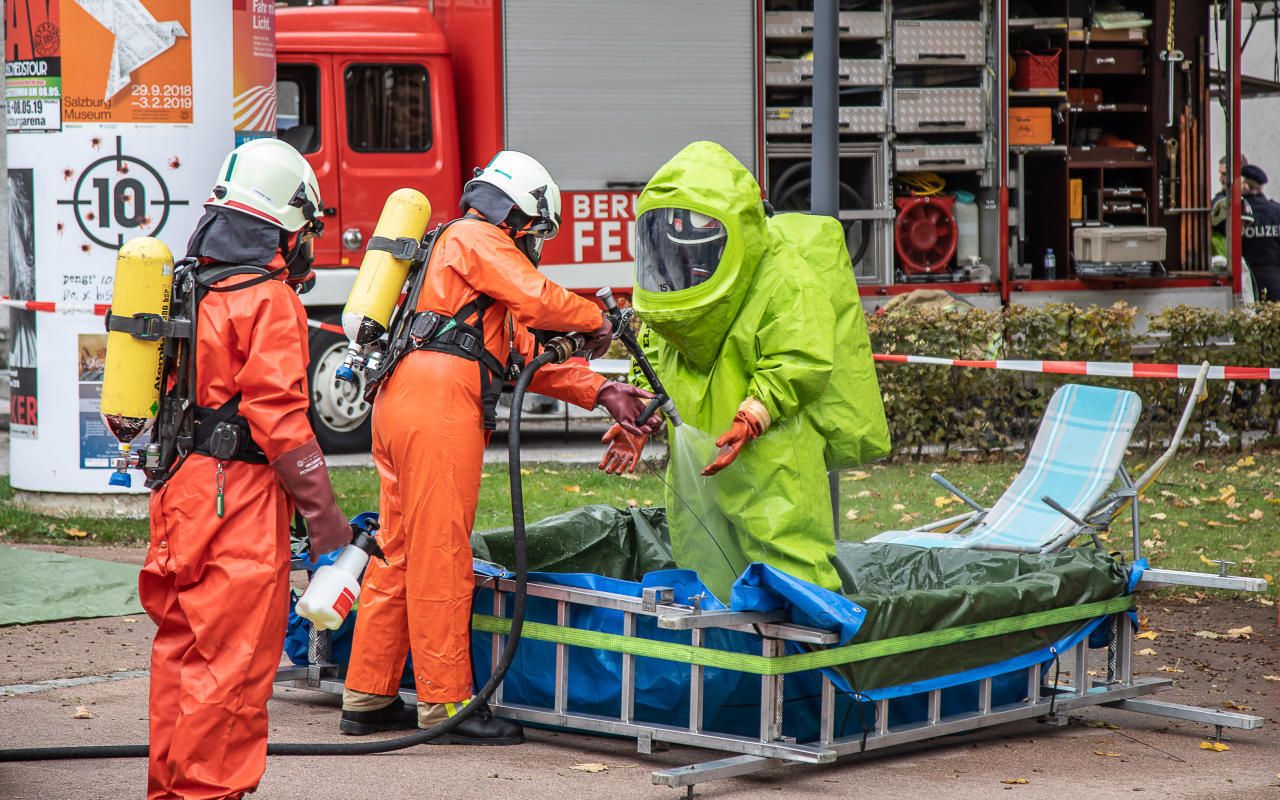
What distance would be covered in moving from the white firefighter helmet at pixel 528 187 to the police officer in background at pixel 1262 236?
35.7ft

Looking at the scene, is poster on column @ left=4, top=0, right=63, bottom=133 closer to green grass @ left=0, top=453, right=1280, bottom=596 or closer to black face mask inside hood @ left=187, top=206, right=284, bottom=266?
green grass @ left=0, top=453, right=1280, bottom=596

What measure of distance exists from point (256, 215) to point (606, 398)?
154cm

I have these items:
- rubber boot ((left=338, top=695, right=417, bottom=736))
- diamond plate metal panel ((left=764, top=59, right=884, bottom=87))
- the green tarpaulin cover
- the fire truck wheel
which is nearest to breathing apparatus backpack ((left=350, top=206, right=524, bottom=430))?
the green tarpaulin cover

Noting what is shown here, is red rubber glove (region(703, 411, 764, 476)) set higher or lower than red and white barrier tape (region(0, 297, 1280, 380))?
lower

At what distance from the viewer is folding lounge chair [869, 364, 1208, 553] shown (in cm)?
671

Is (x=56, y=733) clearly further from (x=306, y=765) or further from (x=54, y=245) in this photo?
(x=54, y=245)

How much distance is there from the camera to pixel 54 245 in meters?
9.00

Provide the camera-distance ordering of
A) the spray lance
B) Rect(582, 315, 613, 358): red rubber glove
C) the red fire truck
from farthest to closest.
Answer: the red fire truck, Rect(582, 315, 613, 358): red rubber glove, the spray lance

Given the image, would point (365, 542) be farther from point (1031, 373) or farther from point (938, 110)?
point (938, 110)

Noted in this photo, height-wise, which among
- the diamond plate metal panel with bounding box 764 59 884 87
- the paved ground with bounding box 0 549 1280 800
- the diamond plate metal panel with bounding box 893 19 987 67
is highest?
the diamond plate metal panel with bounding box 893 19 987 67

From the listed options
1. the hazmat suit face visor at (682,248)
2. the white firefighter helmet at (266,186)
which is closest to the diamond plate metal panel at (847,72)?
the hazmat suit face visor at (682,248)

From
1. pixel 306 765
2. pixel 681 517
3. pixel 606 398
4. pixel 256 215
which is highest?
pixel 256 215

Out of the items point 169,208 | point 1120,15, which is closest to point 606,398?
point 169,208

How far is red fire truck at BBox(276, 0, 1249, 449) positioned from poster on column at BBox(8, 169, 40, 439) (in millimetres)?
2690
